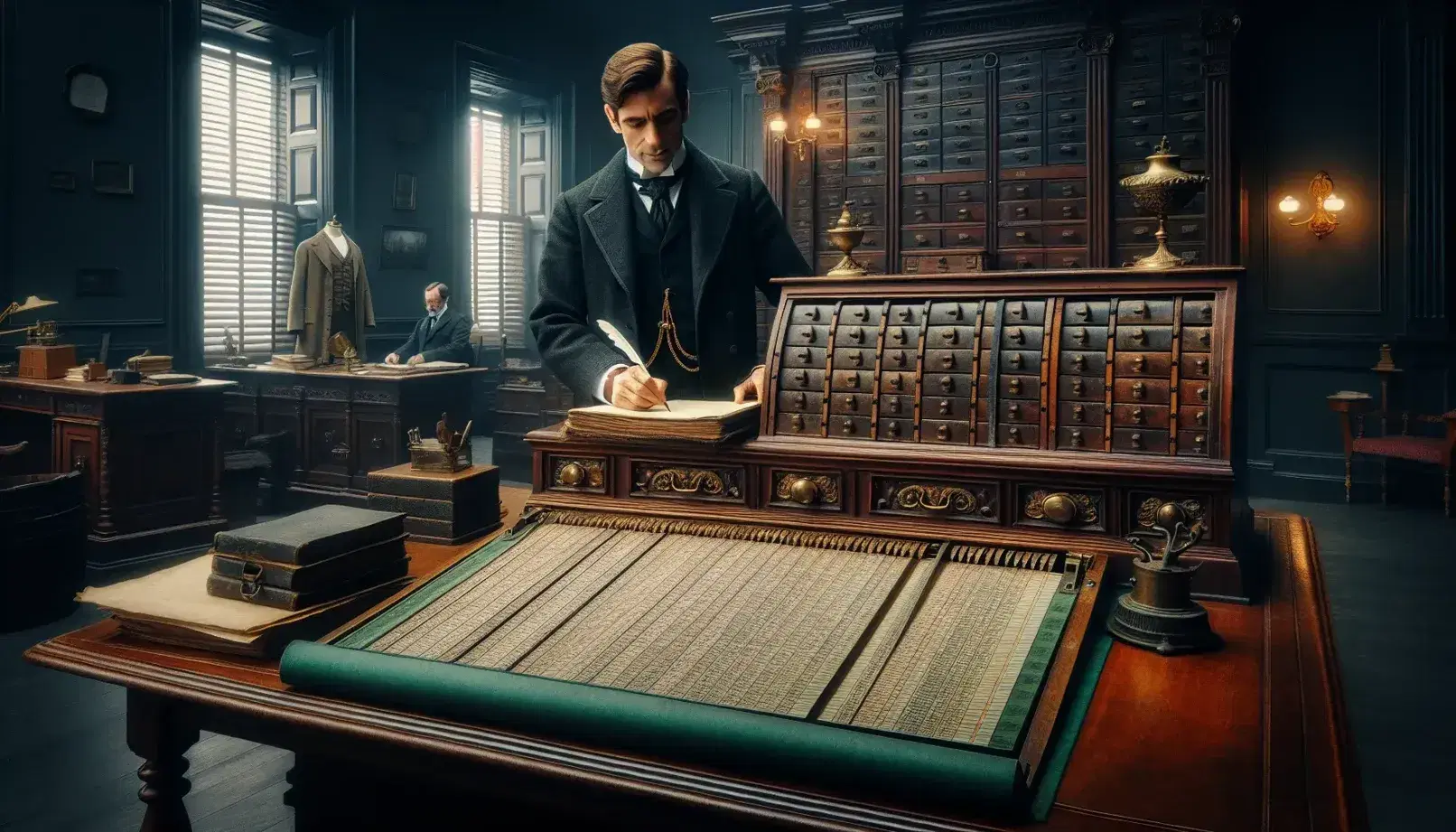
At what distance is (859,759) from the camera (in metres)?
1.02

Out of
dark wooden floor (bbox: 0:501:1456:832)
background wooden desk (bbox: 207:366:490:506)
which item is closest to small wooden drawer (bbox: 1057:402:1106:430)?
dark wooden floor (bbox: 0:501:1456:832)

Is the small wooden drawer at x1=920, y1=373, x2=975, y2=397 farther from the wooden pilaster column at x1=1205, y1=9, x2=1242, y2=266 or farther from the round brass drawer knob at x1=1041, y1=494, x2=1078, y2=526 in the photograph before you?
the wooden pilaster column at x1=1205, y1=9, x2=1242, y2=266

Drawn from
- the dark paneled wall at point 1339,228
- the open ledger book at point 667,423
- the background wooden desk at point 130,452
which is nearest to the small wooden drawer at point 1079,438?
the open ledger book at point 667,423

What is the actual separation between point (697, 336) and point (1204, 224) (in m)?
6.17

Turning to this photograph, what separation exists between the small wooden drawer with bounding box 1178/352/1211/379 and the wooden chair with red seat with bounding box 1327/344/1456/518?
21.5 ft

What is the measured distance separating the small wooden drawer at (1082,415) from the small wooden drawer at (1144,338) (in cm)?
11

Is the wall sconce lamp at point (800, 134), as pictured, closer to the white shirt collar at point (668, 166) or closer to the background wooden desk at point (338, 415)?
the background wooden desk at point (338, 415)

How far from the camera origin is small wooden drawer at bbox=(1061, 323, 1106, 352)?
167 centimetres

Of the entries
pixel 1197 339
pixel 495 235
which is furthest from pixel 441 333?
pixel 1197 339

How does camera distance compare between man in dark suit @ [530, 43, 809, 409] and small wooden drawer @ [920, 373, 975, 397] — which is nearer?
small wooden drawer @ [920, 373, 975, 397]

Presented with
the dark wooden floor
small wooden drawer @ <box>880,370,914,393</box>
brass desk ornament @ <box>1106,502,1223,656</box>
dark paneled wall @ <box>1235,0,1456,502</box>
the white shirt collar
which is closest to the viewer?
brass desk ornament @ <box>1106,502,1223,656</box>

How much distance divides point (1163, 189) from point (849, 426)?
66 centimetres

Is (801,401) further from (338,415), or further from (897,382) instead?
(338,415)

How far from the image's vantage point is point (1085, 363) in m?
1.67
